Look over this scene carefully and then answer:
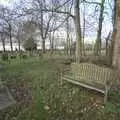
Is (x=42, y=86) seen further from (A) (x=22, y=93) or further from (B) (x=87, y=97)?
(B) (x=87, y=97)

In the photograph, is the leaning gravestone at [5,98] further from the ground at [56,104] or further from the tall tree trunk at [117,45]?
the tall tree trunk at [117,45]

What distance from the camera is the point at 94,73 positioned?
692 centimetres

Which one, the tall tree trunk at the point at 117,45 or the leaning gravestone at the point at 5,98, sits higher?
the tall tree trunk at the point at 117,45

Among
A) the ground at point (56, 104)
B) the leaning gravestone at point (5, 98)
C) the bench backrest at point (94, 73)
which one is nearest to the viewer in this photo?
the ground at point (56, 104)

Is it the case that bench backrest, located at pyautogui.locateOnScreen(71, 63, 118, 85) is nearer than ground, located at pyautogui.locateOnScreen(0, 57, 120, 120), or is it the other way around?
ground, located at pyautogui.locateOnScreen(0, 57, 120, 120)

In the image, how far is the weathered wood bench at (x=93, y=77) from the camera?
6.19 meters

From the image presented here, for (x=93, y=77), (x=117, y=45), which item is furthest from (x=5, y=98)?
A: (x=117, y=45)

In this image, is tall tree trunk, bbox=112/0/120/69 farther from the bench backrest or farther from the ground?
the ground

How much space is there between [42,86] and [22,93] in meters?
0.82

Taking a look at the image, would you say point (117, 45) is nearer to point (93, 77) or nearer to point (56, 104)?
point (93, 77)

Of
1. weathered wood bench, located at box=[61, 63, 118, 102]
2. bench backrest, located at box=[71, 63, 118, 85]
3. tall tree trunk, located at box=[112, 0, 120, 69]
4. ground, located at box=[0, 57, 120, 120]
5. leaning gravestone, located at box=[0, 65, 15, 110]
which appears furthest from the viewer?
tall tree trunk, located at box=[112, 0, 120, 69]

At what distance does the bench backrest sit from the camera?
6429 mm

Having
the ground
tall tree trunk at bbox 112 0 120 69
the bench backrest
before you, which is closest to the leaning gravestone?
the ground

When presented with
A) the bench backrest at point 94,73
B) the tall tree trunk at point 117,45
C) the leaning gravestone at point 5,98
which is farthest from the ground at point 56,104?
the tall tree trunk at point 117,45
